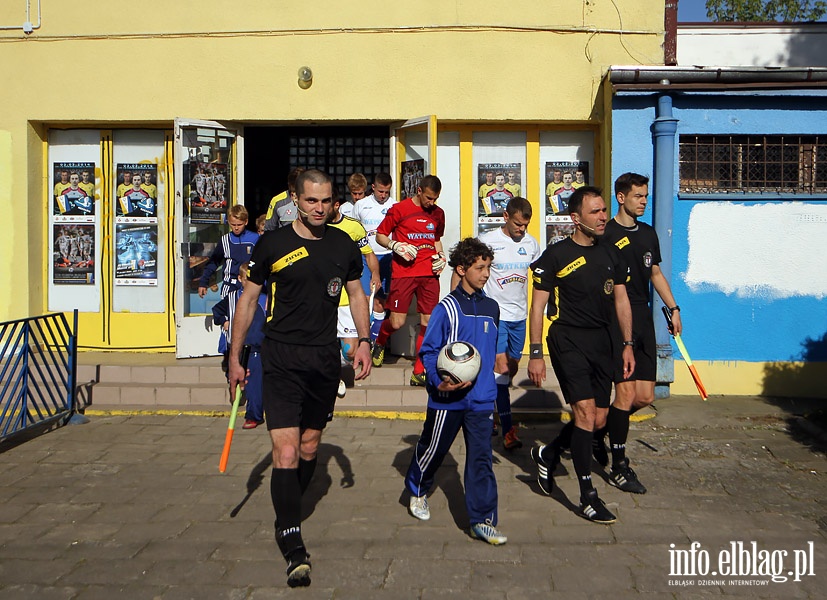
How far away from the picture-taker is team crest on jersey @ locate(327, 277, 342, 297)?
17.3 feet

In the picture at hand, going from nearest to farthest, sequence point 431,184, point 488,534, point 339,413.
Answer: point 488,534 < point 431,184 < point 339,413

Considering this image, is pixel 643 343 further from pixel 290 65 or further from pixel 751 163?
pixel 290 65

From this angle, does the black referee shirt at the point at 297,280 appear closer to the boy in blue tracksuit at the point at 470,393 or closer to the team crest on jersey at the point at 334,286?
the team crest on jersey at the point at 334,286

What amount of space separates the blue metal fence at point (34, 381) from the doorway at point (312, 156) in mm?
4738

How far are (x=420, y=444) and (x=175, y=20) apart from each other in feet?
22.8

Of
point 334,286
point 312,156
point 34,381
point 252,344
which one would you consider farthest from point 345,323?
point 312,156

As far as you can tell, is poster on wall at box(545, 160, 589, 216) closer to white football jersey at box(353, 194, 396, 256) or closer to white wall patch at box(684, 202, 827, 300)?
white wall patch at box(684, 202, 827, 300)

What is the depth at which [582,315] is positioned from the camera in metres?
6.06

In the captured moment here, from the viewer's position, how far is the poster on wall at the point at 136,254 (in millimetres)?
11062

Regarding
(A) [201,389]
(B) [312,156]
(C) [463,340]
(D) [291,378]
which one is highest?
(B) [312,156]

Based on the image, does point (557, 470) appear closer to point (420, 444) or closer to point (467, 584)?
point (420, 444)

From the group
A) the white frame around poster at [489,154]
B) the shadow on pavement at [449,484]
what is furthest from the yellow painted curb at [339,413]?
the white frame around poster at [489,154]

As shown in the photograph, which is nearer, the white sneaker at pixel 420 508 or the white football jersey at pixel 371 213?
the white sneaker at pixel 420 508

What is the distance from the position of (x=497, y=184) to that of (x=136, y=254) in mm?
4503
